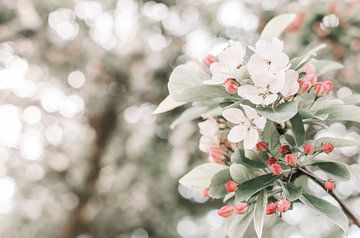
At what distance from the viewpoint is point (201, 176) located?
1322mm

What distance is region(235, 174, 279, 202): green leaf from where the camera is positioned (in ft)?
3.77

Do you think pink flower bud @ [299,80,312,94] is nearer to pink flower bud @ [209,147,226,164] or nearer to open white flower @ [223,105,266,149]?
open white flower @ [223,105,266,149]

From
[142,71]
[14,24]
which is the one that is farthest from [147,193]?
[14,24]

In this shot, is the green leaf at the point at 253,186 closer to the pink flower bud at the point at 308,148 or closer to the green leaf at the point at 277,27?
the pink flower bud at the point at 308,148

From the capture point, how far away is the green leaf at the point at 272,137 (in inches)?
46.4

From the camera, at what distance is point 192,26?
4.17 metres

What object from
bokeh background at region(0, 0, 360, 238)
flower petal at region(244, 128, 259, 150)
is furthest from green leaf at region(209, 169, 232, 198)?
bokeh background at region(0, 0, 360, 238)

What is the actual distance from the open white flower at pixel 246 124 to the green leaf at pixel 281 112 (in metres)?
0.03

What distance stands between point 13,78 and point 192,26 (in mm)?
1636

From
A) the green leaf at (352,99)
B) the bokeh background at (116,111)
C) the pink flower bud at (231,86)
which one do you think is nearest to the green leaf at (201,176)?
the pink flower bud at (231,86)

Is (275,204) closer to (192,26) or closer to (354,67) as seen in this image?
(354,67)

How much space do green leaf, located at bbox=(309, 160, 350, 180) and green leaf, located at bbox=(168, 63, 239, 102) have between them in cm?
27

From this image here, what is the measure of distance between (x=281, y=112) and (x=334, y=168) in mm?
238

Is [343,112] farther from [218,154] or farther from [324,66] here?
[218,154]
